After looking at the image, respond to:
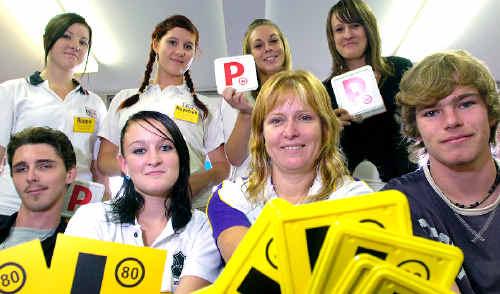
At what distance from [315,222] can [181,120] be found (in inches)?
50.8

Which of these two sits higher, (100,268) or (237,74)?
(237,74)

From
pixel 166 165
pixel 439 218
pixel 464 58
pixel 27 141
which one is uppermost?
pixel 464 58

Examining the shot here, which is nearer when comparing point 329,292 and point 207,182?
point 329,292

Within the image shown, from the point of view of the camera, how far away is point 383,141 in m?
1.78

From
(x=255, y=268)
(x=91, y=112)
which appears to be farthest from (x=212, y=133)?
(x=255, y=268)

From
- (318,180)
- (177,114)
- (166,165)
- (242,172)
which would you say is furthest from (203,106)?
(318,180)

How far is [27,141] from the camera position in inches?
66.0

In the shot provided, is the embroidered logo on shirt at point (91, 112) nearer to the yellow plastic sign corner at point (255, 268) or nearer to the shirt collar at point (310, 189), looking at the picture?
the shirt collar at point (310, 189)

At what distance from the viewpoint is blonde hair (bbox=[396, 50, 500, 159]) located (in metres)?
→ 1.21

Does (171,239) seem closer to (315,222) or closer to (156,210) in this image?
(156,210)

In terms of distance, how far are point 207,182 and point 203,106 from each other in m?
0.37

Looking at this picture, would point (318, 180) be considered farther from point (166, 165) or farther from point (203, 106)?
point (203, 106)

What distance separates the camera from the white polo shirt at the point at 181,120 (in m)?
1.90

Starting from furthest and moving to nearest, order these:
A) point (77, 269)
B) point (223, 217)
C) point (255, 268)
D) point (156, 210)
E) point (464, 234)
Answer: point (156, 210) → point (223, 217) → point (464, 234) → point (77, 269) → point (255, 268)
